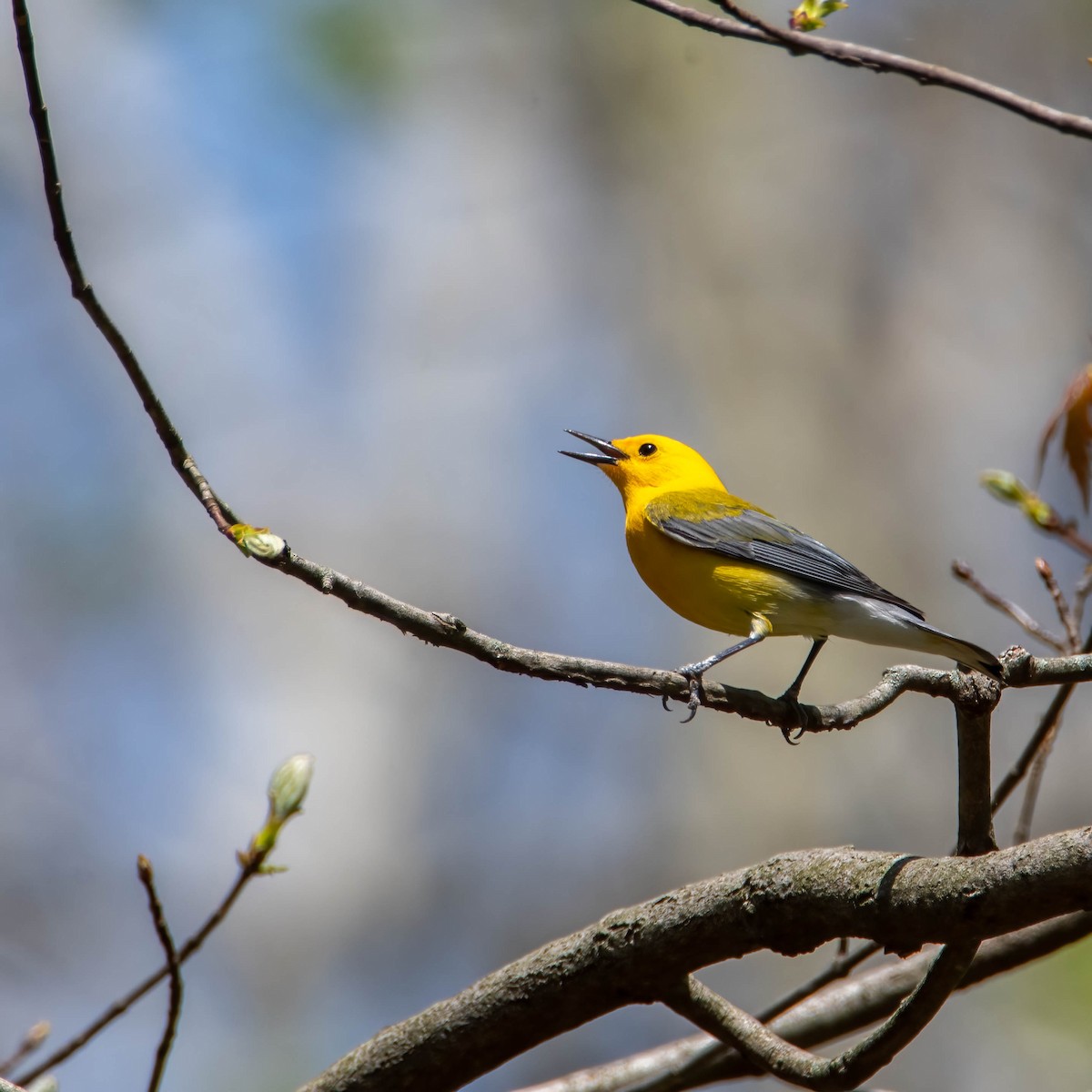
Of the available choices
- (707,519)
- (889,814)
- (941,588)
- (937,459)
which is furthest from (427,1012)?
(937,459)

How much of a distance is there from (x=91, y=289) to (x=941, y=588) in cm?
871

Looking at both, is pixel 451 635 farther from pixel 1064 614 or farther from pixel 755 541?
pixel 755 541

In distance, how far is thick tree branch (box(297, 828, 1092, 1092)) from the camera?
2.22 meters

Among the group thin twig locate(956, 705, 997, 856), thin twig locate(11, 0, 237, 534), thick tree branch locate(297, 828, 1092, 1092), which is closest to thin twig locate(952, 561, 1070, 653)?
thin twig locate(956, 705, 997, 856)

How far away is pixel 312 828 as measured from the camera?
9242 mm

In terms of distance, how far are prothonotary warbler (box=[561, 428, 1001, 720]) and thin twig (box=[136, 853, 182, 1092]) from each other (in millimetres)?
2417

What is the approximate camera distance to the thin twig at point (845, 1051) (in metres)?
2.60

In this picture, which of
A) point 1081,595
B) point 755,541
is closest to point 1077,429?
point 1081,595

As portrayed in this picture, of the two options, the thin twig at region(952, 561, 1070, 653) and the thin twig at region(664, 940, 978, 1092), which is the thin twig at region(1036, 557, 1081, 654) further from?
the thin twig at region(664, 940, 978, 1092)

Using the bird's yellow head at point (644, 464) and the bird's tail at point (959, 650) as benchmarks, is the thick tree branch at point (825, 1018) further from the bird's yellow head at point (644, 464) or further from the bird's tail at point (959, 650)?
the bird's yellow head at point (644, 464)

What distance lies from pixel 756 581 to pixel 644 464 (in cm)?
137

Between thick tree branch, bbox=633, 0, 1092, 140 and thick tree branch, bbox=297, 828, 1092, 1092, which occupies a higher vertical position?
thick tree branch, bbox=633, 0, 1092, 140

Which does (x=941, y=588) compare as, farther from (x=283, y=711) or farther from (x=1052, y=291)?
(x=283, y=711)

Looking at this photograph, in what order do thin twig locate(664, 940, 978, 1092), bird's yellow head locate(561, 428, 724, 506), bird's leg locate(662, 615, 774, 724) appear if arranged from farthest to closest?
bird's yellow head locate(561, 428, 724, 506)
bird's leg locate(662, 615, 774, 724)
thin twig locate(664, 940, 978, 1092)
